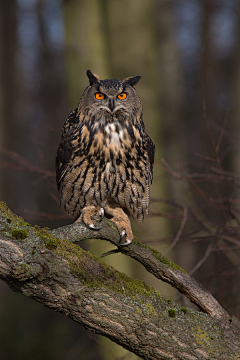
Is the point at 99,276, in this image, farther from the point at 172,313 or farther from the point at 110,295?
the point at 172,313

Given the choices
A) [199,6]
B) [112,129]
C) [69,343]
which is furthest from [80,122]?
[199,6]

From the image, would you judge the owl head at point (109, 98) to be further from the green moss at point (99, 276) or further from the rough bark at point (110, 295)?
the green moss at point (99, 276)


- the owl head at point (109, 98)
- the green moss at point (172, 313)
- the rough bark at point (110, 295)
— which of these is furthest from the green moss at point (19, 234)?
the owl head at point (109, 98)

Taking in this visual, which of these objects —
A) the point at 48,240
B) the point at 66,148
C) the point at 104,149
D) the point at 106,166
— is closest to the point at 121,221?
the point at 106,166

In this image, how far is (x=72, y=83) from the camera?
3746 millimetres

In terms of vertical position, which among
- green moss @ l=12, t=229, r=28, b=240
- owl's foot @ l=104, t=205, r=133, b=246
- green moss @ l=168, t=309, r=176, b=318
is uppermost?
green moss @ l=12, t=229, r=28, b=240

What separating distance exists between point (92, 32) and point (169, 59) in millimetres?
1718

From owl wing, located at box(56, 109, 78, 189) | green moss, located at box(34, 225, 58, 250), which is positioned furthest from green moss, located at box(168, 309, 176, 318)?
owl wing, located at box(56, 109, 78, 189)

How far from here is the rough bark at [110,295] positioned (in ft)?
4.35

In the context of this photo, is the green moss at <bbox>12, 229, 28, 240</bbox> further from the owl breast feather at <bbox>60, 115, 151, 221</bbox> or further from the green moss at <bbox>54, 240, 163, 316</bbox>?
the owl breast feather at <bbox>60, 115, 151, 221</bbox>

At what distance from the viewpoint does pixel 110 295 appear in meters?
1.48

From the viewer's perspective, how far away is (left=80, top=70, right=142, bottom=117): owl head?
210 centimetres

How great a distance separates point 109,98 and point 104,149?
0.32 metres

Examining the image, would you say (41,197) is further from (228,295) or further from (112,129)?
(112,129)
